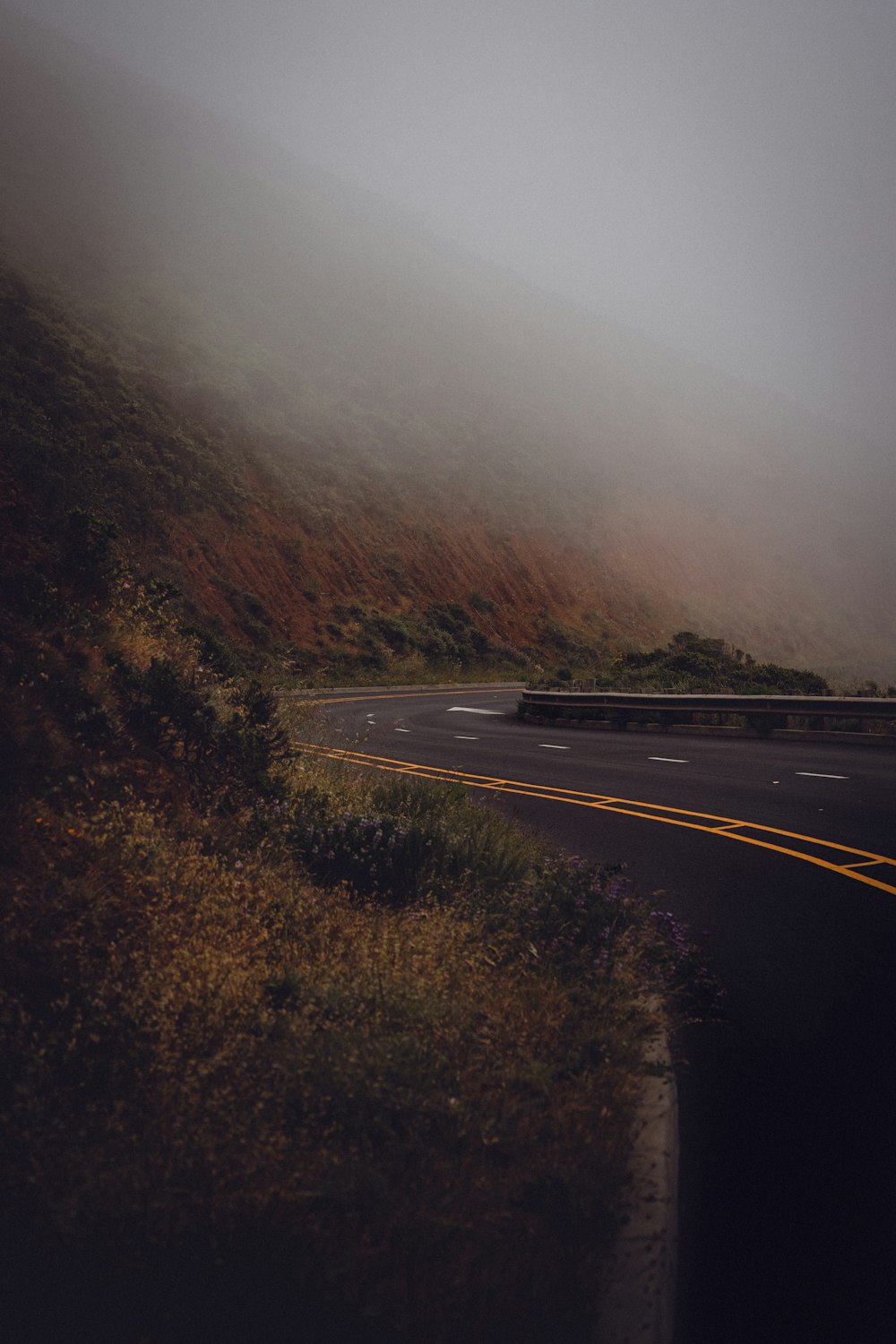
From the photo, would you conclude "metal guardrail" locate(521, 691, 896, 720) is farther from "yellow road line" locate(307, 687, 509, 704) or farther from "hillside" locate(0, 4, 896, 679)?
"hillside" locate(0, 4, 896, 679)

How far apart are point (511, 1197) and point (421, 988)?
1265 mm

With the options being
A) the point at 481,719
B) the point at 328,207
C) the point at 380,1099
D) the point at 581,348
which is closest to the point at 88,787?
the point at 380,1099

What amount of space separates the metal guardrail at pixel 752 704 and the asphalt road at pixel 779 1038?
6.35 m

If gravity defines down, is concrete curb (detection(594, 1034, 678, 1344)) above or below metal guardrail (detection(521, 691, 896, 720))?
below

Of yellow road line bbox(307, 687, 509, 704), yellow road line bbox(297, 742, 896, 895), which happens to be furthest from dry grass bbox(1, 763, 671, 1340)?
yellow road line bbox(307, 687, 509, 704)

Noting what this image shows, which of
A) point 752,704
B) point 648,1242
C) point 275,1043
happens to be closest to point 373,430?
point 752,704

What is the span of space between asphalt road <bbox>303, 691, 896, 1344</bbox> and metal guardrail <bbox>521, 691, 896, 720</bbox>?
6.35 metres

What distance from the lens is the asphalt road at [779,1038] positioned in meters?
2.78

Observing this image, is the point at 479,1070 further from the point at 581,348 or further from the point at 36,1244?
the point at 581,348

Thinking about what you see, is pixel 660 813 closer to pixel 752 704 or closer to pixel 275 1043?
pixel 275 1043

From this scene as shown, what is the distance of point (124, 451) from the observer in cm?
4134

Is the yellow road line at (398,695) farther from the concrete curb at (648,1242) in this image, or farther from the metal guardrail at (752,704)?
the concrete curb at (648,1242)

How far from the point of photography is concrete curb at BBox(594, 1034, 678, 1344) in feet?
8.34

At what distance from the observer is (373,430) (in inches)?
2608
